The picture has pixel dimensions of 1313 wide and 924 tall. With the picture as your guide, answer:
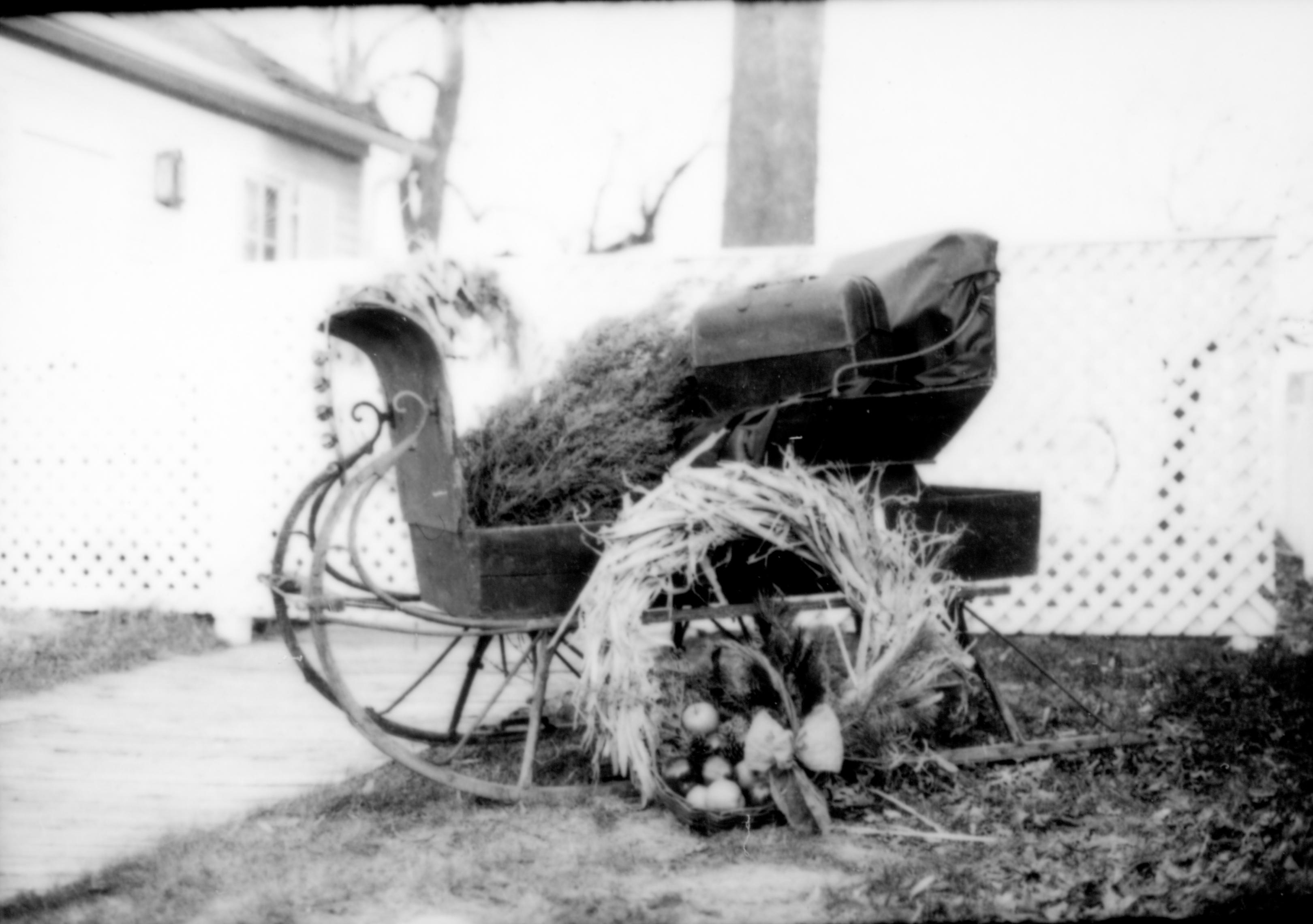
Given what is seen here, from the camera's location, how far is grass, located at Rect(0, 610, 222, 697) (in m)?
4.75

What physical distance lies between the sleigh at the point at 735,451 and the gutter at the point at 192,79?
402cm

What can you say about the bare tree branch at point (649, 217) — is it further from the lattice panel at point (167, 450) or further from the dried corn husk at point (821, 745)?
the dried corn husk at point (821, 745)

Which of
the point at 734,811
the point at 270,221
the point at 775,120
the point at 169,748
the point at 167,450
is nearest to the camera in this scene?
the point at 734,811

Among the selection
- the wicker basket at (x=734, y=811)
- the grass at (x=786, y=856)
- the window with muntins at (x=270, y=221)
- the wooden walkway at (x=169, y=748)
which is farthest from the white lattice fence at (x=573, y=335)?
the window with muntins at (x=270, y=221)

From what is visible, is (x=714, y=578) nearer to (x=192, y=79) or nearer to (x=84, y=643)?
(x=84, y=643)

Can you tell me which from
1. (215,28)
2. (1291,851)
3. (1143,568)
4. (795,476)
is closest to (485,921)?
(795,476)

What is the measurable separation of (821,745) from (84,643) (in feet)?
13.1

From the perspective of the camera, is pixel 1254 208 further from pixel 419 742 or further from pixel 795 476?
pixel 419 742

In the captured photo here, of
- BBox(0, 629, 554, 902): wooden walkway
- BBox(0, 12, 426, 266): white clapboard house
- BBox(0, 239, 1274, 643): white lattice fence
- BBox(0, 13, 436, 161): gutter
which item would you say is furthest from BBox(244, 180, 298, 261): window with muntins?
BBox(0, 629, 554, 902): wooden walkway

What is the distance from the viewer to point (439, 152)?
567 inches

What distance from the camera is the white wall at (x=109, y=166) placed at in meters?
6.79

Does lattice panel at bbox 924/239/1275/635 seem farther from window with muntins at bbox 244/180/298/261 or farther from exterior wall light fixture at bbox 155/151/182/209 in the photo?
window with muntins at bbox 244/180/298/261


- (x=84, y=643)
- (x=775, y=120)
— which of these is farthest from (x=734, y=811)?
(x=775, y=120)

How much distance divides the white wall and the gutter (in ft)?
0.27
